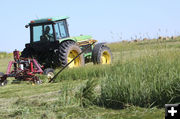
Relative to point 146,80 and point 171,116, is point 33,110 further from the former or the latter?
point 171,116

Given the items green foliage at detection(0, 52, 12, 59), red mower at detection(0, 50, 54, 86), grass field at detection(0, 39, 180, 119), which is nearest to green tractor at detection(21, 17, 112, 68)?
red mower at detection(0, 50, 54, 86)

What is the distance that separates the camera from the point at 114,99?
614 centimetres

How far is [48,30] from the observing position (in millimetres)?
12695

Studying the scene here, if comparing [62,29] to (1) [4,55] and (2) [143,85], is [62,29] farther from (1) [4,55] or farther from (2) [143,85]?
(1) [4,55]

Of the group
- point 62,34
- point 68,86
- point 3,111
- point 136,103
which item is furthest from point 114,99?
point 62,34

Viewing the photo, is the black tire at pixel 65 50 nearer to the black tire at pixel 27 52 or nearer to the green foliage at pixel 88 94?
the black tire at pixel 27 52

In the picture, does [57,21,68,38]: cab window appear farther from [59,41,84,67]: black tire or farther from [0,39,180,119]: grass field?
[0,39,180,119]: grass field

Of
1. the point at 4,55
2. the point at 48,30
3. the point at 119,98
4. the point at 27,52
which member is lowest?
the point at 119,98

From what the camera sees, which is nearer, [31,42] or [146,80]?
[146,80]

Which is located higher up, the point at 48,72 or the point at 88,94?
the point at 48,72

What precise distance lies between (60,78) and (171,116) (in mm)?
7799

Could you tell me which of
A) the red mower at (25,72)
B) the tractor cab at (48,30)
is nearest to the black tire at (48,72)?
the red mower at (25,72)

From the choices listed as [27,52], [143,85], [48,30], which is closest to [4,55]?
[27,52]

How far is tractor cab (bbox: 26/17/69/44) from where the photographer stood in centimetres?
1246
